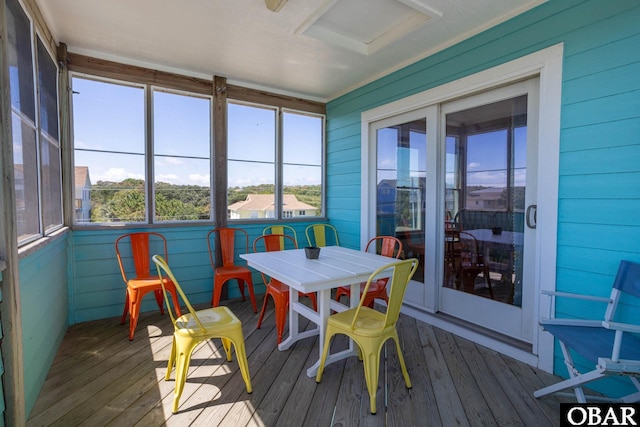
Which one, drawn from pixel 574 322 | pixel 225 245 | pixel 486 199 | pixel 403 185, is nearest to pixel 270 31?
pixel 403 185

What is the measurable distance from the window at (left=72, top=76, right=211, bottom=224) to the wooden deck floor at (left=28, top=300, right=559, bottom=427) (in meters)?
1.37

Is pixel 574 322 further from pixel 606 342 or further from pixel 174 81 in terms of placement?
pixel 174 81

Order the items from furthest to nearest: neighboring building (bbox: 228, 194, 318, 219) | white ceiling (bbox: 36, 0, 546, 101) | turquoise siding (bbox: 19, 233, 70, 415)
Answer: neighboring building (bbox: 228, 194, 318, 219)
white ceiling (bbox: 36, 0, 546, 101)
turquoise siding (bbox: 19, 233, 70, 415)

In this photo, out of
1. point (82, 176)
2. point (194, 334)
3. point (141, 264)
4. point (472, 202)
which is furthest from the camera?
point (141, 264)

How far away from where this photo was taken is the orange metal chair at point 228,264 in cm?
340

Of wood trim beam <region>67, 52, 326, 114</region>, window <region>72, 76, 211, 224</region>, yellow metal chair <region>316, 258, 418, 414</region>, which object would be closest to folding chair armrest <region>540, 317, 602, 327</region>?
yellow metal chair <region>316, 258, 418, 414</region>

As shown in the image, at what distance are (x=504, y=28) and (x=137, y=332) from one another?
158 inches

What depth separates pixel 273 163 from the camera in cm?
432

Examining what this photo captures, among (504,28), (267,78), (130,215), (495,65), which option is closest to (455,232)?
(495,65)

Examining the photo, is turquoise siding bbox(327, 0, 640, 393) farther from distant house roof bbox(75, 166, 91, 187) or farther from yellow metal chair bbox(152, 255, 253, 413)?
distant house roof bbox(75, 166, 91, 187)

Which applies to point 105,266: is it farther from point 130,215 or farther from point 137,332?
point 137,332

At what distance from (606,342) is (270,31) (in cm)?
319

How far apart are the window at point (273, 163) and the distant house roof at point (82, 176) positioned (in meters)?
1.42

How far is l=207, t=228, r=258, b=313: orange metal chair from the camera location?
3396 mm
